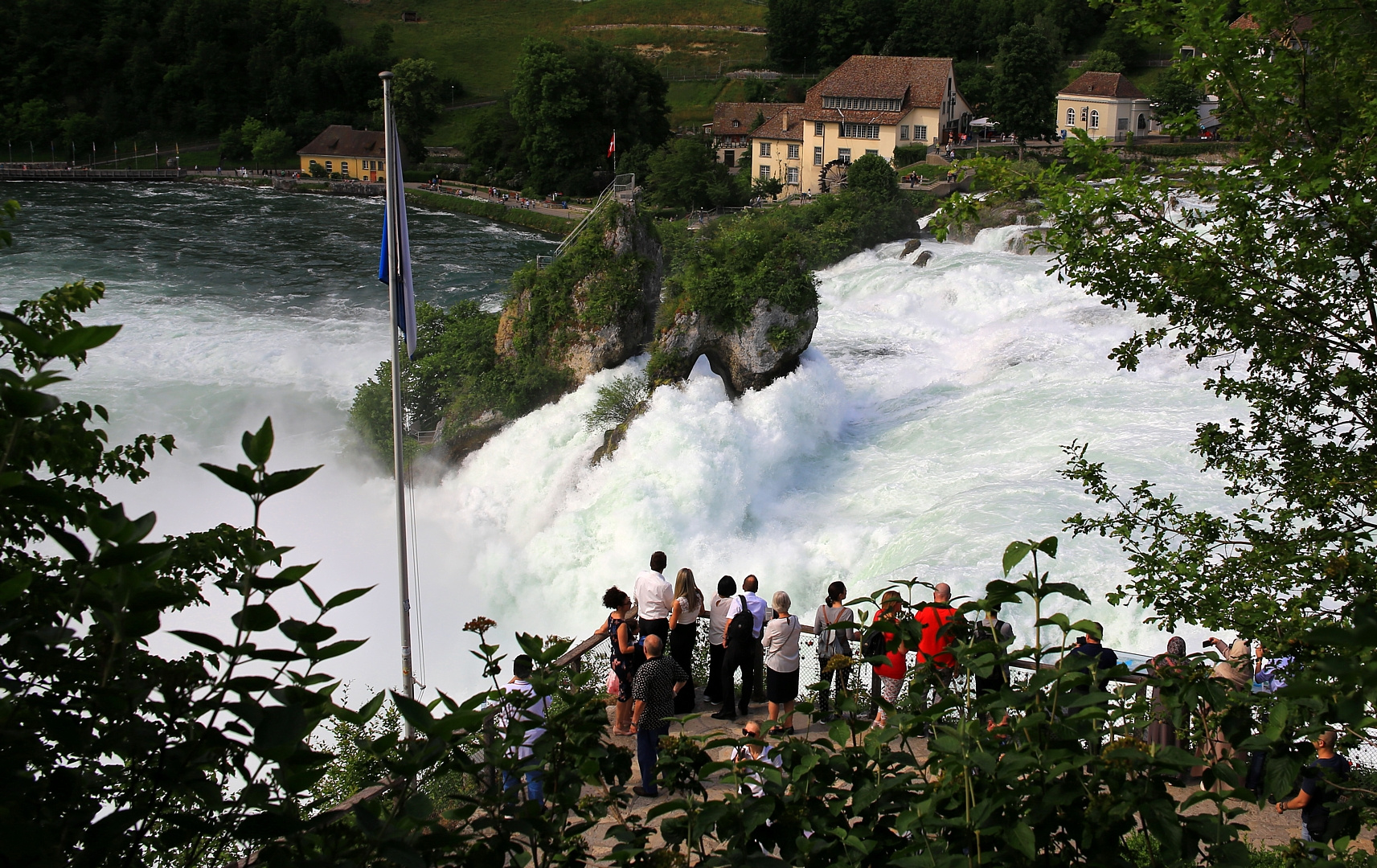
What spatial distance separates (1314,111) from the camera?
700 centimetres

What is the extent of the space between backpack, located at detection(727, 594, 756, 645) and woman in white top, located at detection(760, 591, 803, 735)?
0.34m

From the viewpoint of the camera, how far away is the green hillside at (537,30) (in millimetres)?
97125

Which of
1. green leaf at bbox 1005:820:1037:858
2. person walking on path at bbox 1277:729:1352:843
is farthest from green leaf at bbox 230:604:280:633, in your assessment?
person walking on path at bbox 1277:729:1352:843

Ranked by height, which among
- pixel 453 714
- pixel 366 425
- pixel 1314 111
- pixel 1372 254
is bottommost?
pixel 366 425

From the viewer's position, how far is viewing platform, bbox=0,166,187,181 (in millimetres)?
76375

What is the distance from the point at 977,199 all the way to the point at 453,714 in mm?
5721

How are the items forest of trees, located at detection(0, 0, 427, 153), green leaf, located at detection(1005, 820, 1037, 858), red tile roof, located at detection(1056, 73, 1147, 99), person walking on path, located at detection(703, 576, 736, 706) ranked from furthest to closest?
forest of trees, located at detection(0, 0, 427, 153) → red tile roof, located at detection(1056, 73, 1147, 99) → person walking on path, located at detection(703, 576, 736, 706) → green leaf, located at detection(1005, 820, 1037, 858)

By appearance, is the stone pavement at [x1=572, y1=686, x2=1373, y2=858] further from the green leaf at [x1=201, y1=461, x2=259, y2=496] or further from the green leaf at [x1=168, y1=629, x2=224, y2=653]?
the green leaf at [x1=201, y1=461, x2=259, y2=496]

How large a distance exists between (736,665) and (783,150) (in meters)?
56.5

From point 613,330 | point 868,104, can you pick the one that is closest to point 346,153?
point 868,104

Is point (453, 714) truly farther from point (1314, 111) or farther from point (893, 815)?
point (1314, 111)

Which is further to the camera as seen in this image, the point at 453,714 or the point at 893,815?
the point at 893,815

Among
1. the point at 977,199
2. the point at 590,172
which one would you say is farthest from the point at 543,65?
the point at 977,199

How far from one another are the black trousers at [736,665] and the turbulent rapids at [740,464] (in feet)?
16.7
